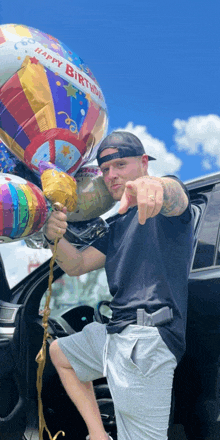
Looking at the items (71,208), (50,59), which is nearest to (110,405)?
(71,208)

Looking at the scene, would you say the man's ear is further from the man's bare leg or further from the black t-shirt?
the man's bare leg

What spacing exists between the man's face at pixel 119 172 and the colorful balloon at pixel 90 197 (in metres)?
0.04

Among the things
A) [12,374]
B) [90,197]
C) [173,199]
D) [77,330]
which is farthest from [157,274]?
[12,374]

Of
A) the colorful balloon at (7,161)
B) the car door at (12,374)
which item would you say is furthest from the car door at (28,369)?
the colorful balloon at (7,161)

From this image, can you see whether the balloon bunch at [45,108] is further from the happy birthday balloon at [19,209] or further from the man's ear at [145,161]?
the man's ear at [145,161]

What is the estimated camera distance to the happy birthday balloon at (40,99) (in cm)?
193

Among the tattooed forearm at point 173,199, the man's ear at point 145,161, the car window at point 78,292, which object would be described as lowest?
the car window at point 78,292

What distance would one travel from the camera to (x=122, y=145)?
84.9 inches

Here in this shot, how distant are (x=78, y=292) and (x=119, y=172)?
41.6 inches

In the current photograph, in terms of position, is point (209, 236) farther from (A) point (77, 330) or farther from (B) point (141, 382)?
(A) point (77, 330)

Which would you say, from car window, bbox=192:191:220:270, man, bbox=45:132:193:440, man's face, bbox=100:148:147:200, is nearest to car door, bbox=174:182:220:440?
car window, bbox=192:191:220:270

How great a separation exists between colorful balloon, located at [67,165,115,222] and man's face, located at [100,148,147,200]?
0.14ft

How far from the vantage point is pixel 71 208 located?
194cm

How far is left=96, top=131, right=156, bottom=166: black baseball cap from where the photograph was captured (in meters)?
2.15
